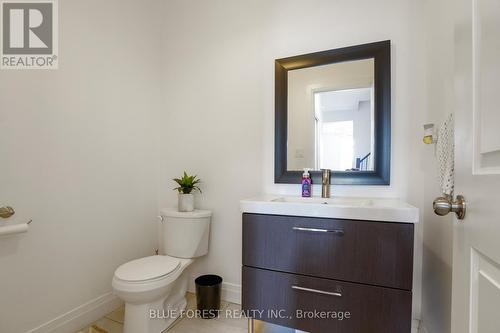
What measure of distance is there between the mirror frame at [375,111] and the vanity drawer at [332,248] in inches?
19.3

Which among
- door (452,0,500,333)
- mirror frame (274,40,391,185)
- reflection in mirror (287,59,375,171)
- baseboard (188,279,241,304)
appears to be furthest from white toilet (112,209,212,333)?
door (452,0,500,333)

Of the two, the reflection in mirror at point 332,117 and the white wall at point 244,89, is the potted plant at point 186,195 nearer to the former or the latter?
the white wall at point 244,89

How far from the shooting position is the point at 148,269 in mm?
1478

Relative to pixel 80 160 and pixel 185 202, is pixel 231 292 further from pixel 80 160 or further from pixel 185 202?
pixel 80 160

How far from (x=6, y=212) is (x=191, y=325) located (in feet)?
4.13

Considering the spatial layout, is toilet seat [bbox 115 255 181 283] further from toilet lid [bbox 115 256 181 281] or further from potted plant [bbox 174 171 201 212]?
potted plant [bbox 174 171 201 212]

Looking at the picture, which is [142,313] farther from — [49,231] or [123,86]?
[123,86]

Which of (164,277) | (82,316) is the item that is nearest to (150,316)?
(164,277)

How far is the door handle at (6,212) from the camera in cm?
123

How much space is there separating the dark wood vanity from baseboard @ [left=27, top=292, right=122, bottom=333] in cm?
106

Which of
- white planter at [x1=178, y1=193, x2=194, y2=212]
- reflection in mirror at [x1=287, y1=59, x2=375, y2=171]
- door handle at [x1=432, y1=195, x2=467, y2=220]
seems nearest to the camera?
door handle at [x1=432, y1=195, x2=467, y2=220]

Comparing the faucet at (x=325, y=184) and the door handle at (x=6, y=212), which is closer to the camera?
the door handle at (x=6, y=212)

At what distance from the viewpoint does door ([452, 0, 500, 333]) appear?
1.49 ft

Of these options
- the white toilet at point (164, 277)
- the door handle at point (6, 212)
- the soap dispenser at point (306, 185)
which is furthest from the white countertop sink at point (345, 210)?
the door handle at point (6, 212)
